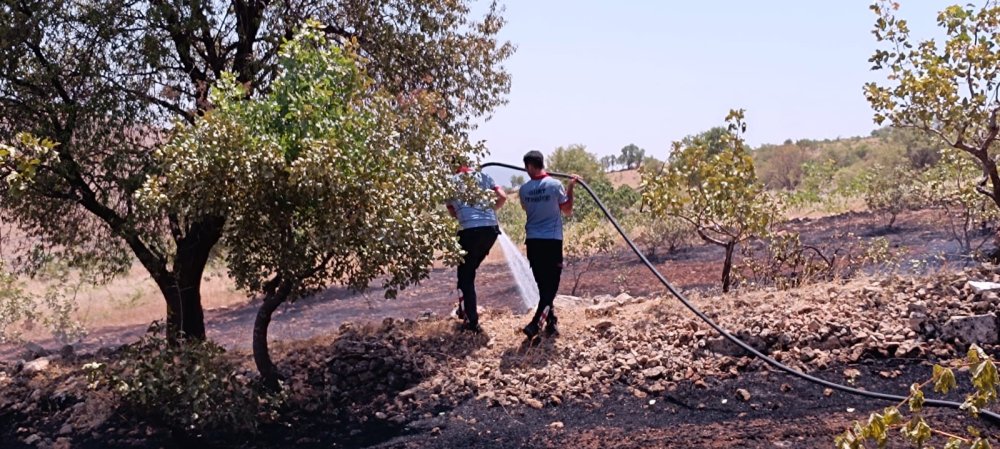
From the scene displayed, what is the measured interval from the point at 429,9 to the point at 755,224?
3.72 meters

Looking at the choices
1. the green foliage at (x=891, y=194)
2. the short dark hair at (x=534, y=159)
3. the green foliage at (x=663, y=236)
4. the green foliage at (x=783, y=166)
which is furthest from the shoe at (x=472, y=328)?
the green foliage at (x=783, y=166)

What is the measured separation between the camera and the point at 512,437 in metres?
6.52

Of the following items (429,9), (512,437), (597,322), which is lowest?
(512,437)

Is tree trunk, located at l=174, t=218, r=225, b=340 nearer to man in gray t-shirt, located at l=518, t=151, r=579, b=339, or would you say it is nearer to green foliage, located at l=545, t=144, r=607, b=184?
man in gray t-shirt, located at l=518, t=151, r=579, b=339

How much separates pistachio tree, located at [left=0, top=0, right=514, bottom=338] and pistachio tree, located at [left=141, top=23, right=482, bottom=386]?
49.5 inches

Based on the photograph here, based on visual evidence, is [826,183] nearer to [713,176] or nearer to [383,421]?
[713,176]

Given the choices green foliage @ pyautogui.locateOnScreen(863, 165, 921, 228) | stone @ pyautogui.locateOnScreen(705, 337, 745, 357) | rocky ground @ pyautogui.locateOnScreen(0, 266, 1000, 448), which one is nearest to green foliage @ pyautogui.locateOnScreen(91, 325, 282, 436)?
rocky ground @ pyautogui.locateOnScreen(0, 266, 1000, 448)

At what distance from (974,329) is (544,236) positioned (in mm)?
3315

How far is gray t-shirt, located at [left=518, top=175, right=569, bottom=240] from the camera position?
8.19 metres

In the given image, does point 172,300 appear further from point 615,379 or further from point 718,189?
point 718,189

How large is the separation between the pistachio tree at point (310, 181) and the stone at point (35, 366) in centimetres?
383

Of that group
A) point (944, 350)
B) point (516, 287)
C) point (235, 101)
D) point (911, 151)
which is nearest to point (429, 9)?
point (235, 101)

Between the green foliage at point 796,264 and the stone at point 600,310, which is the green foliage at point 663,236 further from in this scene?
the stone at point 600,310

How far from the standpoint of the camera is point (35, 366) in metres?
9.88
